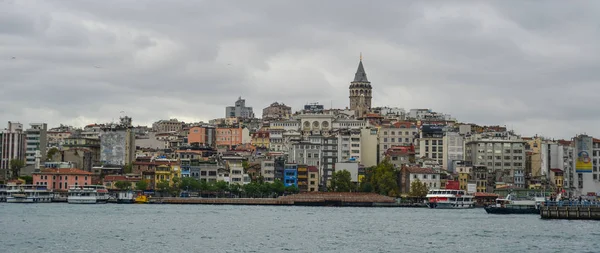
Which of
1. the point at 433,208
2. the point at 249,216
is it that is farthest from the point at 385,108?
the point at 249,216

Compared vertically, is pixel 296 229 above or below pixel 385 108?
below

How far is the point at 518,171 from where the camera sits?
110 m

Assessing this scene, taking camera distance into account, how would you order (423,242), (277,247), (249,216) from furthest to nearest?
(249,216), (423,242), (277,247)

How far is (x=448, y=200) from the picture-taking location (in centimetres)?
9419

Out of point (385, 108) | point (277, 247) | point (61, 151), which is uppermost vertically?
point (385, 108)

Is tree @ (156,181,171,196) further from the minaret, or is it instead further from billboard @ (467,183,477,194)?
the minaret

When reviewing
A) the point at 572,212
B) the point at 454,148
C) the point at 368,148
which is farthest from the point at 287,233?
the point at 368,148

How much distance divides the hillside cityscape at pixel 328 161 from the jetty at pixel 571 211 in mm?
32521

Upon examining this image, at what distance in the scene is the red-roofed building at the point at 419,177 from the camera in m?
105

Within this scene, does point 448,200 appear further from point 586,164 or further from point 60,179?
point 60,179

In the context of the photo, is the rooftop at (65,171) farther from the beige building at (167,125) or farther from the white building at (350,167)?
the beige building at (167,125)

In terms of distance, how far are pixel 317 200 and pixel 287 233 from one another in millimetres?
44988

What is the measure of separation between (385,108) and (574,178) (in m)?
60.0

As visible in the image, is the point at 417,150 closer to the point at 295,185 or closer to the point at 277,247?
the point at 295,185
